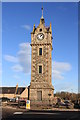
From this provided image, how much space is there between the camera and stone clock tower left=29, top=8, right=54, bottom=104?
41.8m

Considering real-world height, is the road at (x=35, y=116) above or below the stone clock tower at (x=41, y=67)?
below

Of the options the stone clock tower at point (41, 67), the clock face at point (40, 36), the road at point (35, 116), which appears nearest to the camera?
the road at point (35, 116)

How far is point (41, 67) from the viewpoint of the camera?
43.0 metres

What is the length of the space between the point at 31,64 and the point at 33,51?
9.27 feet

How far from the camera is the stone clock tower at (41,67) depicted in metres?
41.8

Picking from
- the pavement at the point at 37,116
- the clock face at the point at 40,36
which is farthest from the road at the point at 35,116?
the clock face at the point at 40,36

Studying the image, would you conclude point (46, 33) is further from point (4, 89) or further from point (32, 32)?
point (4, 89)

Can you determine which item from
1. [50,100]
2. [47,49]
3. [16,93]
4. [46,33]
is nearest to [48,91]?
[50,100]

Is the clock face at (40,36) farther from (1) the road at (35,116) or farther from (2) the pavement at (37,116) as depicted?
(1) the road at (35,116)

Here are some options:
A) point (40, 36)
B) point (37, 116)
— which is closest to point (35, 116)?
point (37, 116)

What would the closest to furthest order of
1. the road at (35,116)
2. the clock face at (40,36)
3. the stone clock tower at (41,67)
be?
the road at (35,116), the stone clock tower at (41,67), the clock face at (40,36)

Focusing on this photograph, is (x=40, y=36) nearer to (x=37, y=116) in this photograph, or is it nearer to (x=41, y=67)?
(x=41, y=67)

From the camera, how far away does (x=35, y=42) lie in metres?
44.2

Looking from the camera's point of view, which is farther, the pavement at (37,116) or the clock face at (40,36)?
the clock face at (40,36)
